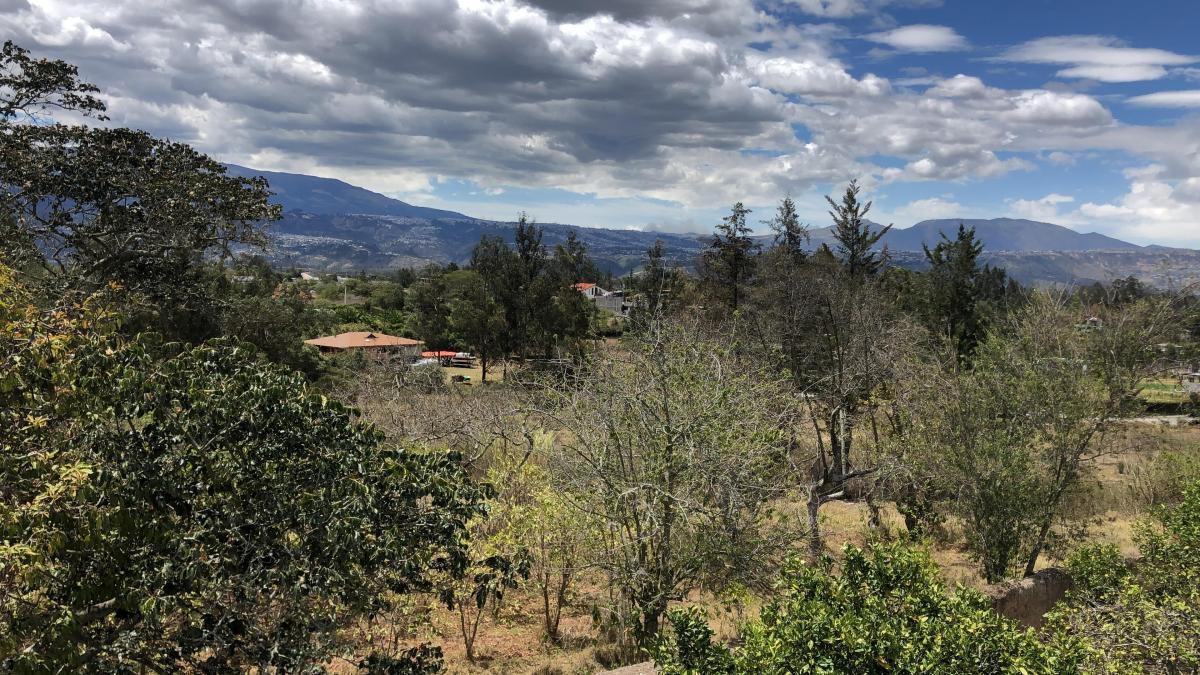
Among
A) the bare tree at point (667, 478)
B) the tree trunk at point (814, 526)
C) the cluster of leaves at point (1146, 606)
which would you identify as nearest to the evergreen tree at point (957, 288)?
the tree trunk at point (814, 526)

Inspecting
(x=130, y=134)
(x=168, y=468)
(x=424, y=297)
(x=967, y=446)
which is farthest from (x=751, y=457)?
(x=424, y=297)

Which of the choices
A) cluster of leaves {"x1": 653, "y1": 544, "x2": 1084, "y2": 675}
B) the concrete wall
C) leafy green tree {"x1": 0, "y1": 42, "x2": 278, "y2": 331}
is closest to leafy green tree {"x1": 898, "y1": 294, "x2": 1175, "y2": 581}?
the concrete wall

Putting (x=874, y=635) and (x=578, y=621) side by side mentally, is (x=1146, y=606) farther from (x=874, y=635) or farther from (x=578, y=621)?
(x=578, y=621)

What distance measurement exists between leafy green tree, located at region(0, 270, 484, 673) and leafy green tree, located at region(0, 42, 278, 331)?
11.3 m

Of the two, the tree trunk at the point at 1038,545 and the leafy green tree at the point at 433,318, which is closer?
the tree trunk at the point at 1038,545

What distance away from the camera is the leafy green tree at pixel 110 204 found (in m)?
15.5

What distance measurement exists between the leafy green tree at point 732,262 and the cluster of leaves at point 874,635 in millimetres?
26635

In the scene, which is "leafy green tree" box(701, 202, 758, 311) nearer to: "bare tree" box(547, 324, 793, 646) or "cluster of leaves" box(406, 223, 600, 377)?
"cluster of leaves" box(406, 223, 600, 377)

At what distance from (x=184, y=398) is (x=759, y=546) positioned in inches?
270

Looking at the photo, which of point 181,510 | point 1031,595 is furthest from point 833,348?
point 181,510

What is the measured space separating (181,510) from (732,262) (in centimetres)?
2923

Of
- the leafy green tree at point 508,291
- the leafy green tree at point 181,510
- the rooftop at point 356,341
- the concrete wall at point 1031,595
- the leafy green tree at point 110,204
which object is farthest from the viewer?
the rooftop at point 356,341

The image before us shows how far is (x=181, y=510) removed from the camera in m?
5.15

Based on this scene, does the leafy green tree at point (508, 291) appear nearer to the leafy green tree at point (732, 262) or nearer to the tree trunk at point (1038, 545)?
the leafy green tree at point (732, 262)
